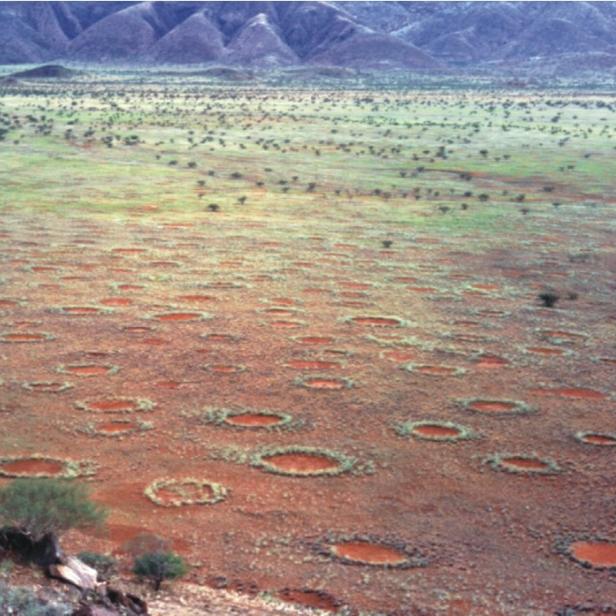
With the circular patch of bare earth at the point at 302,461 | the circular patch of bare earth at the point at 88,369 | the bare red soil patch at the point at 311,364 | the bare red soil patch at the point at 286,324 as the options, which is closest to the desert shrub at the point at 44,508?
the circular patch of bare earth at the point at 302,461

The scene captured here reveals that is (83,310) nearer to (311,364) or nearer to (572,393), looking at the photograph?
(311,364)

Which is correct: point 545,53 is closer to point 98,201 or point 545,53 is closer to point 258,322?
point 98,201

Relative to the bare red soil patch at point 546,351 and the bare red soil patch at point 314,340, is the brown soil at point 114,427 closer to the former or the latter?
the bare red soil patch at point 314,340

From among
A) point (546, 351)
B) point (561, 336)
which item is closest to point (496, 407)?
point (546, 351)

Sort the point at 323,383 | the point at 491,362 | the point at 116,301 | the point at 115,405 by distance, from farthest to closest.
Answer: the point at 116,301 → the point at 491,362 → the point at 323,383 → the point at 115,405

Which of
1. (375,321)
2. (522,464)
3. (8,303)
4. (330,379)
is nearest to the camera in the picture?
(522,464)

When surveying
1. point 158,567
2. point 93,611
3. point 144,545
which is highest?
point 93,611
